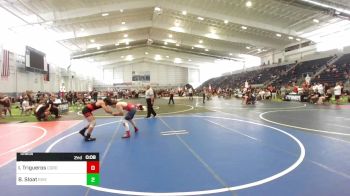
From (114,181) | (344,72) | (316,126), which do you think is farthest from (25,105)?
(344,72)

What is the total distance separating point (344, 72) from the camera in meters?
29.5

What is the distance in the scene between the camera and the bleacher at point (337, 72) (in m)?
29.4

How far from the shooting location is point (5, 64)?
923 inches

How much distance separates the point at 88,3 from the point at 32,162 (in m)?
24.1

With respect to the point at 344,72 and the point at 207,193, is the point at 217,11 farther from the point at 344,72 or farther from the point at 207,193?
the point at 207,193

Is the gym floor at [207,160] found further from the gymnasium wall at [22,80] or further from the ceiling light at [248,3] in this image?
the gymnasium wall at [22,80]
